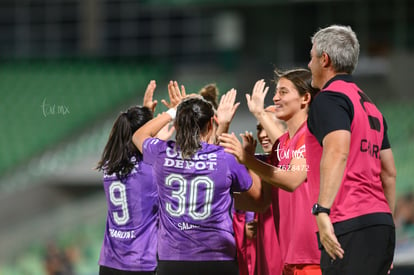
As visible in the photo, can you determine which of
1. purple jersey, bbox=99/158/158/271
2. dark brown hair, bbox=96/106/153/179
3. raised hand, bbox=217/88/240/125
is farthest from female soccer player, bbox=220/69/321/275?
dark brown hair, bbox=96/106/153/179

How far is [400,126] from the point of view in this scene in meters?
16.5

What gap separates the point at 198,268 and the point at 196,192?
0.46 m

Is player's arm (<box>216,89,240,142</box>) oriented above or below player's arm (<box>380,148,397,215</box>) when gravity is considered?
above

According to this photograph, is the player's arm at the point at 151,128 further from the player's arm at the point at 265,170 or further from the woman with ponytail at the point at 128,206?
the player's arm at the point at 265,170

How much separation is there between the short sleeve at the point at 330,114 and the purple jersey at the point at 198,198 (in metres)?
0.85

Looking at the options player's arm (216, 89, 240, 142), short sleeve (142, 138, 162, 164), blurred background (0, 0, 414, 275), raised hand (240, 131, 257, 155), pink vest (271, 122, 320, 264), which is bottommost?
blurred background (0, 0, 414, 275)

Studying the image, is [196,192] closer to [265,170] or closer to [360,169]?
[265,170]

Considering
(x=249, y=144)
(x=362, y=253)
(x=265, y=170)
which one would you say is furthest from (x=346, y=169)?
(x=249, y=144)

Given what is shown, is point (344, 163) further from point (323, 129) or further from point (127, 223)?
point (127, 223)

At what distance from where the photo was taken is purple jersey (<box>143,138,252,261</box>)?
5.05 metres

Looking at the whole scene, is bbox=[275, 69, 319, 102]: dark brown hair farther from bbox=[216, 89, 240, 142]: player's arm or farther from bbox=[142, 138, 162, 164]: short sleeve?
bbox=[142, 138, 162, 164]: short sleeve

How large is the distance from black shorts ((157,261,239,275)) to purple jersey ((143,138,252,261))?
3 centimetres

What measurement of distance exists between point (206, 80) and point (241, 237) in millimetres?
17842

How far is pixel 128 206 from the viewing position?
18.8ft
